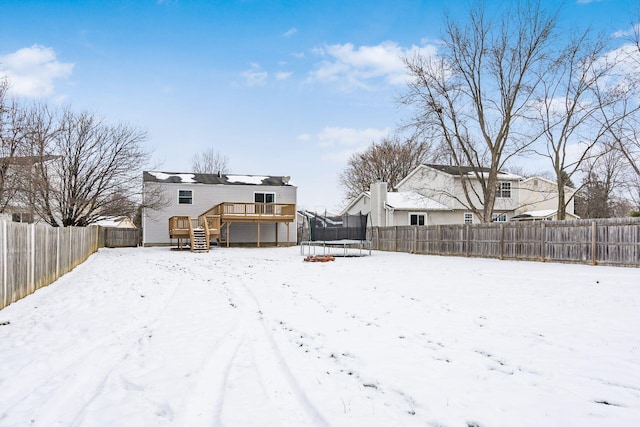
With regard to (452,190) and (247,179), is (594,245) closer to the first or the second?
(452,190)

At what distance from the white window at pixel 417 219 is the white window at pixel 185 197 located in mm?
15188

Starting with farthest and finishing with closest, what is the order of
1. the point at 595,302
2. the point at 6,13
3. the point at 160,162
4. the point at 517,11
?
the point at 160,162 → the point at 517,11 → the point at 6,13 → the point at 595,302

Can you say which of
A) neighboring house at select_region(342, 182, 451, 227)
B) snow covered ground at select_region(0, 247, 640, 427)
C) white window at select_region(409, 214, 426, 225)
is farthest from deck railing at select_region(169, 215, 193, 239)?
snow covered ground at select_region(0, 247, 640, 427)

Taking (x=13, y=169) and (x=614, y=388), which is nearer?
(x=614, y=388)

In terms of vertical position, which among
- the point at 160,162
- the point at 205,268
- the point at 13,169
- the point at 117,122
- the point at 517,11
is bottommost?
the point at 205,268

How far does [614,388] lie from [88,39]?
18.6 meters

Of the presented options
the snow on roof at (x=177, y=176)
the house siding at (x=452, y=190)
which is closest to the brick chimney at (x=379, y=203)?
the house siding at (x=452, y=190)

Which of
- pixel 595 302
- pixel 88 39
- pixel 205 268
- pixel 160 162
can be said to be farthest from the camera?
pixel 160 162

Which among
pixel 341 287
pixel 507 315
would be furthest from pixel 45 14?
pixel 507 315

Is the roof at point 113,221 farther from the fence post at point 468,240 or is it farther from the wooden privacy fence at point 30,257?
the fence post at point 468,240

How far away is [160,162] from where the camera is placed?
28.5m

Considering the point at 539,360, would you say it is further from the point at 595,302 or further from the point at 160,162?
the point at 160,162

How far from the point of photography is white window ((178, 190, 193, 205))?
1190 inches

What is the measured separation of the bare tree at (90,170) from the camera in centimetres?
2350
